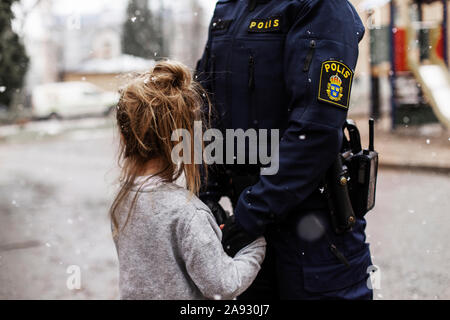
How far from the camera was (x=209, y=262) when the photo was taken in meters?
1.59

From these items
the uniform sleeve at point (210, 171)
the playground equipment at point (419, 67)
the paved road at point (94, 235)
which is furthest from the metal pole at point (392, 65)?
the uniform sleeve at point (210, 171)

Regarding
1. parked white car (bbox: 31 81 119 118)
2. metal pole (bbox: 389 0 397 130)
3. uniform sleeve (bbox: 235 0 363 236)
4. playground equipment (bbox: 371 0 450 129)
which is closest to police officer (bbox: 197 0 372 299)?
uniform sleeve (bbox: 235 0 363 236)

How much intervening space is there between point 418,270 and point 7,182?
7175 mm

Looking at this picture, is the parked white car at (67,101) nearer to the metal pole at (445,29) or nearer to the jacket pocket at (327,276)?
the metal pole at (445,29)

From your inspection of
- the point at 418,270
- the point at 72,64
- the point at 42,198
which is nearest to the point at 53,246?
the point at 42,198

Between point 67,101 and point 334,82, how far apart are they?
24094mm

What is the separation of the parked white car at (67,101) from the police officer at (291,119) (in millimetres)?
22616

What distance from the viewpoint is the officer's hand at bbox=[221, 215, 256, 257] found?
68.1 inches

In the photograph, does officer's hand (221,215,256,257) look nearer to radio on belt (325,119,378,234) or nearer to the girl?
the girl

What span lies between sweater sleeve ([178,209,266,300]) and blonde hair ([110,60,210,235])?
14 centimetres

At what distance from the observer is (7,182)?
9.29 meters

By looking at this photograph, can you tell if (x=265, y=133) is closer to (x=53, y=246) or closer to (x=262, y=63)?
(x=262, y=63)

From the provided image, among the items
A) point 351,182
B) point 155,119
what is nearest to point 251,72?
point 155,119

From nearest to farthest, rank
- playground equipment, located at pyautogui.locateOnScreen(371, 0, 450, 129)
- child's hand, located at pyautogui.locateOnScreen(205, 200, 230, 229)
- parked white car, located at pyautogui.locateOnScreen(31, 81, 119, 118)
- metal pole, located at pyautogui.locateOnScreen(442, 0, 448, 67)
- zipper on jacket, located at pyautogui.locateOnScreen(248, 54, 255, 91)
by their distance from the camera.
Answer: zipper on jacket, located at pyautogui.locateOnScreen(248, 54, 255, 91) < child's hand, located at pyautogui.locateOnScreen(205, 200, 230, 229) < metal pole, located at pyautogui.locateOnScreen(442, 0, 448, 67) < playground equipment, located at pyautogui.locateOnScreen(371, 0, 450, 129) < parked white car, located at pyautogui.locateOnScreen(31, 81, 119, 118)
